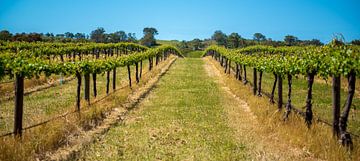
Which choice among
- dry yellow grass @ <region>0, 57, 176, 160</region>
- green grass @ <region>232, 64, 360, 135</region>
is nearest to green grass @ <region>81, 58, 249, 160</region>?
dry yellow grass @ <region>0, 57, 176, 160</region>

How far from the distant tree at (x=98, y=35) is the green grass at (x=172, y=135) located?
15250cm

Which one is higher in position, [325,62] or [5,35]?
[5,35]

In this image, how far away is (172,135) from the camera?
42.8 ft

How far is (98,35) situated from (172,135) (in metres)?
164

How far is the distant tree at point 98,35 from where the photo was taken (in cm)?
16900

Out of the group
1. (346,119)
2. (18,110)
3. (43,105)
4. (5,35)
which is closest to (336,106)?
(346,119)

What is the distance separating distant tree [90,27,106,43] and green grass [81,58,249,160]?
152505 millimetres

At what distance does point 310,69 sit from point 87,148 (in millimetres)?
7671

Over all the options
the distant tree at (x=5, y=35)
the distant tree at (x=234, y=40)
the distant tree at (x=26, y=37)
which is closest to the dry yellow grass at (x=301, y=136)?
the distant tree at (x=26, y=37)

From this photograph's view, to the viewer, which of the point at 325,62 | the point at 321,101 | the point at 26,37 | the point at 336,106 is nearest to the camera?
the point at 336,106

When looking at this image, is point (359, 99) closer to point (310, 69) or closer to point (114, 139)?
point (310, 69)

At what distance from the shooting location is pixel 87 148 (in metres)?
11.2

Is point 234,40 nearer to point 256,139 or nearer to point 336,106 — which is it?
point 256,139

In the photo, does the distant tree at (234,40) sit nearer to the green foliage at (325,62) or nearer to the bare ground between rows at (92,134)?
the bare ground between rows at (92,134)
